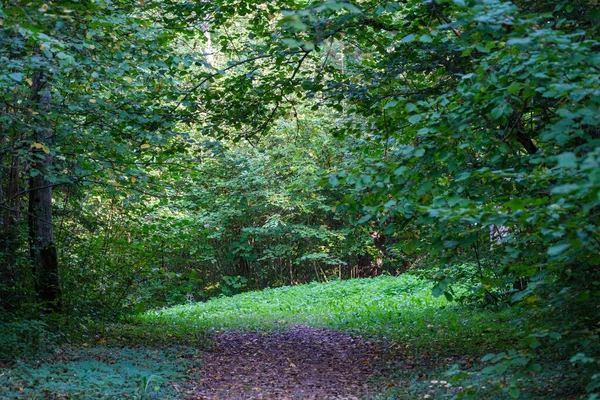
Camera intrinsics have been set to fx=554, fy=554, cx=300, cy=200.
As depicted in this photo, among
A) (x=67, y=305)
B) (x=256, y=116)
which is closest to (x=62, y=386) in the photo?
(x=67, y=305)

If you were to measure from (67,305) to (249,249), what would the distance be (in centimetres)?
1412

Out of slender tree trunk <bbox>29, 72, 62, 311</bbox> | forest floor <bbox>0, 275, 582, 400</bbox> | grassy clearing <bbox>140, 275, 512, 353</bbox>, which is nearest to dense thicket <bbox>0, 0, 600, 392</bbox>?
slender tree trunk <bbox>29, 72, 62, 311</bbox>

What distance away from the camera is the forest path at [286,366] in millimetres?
6172

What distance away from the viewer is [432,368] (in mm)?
6383

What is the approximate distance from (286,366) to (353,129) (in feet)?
10.9

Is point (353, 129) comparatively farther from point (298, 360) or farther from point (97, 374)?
point (97, 374)

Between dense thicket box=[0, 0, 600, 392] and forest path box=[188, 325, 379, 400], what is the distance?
4.73ft

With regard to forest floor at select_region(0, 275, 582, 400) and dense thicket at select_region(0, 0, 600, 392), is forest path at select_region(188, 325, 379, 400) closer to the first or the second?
forest floor at select_region(0, 275, 582, 400)

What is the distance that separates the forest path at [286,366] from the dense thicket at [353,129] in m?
1.44

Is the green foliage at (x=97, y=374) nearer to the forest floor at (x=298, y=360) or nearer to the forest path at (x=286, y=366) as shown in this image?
the forest floor at (x=298, y=360)

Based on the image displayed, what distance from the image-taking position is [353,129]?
22.4 feet

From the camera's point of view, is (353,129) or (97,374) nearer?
(97,374)

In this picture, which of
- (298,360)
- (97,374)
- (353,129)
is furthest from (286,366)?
(353,129)

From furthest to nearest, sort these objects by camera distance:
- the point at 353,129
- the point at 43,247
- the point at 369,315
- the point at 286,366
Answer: the point at 369,315
the point at 43,247
the point at 286,366
the point at 353,129
